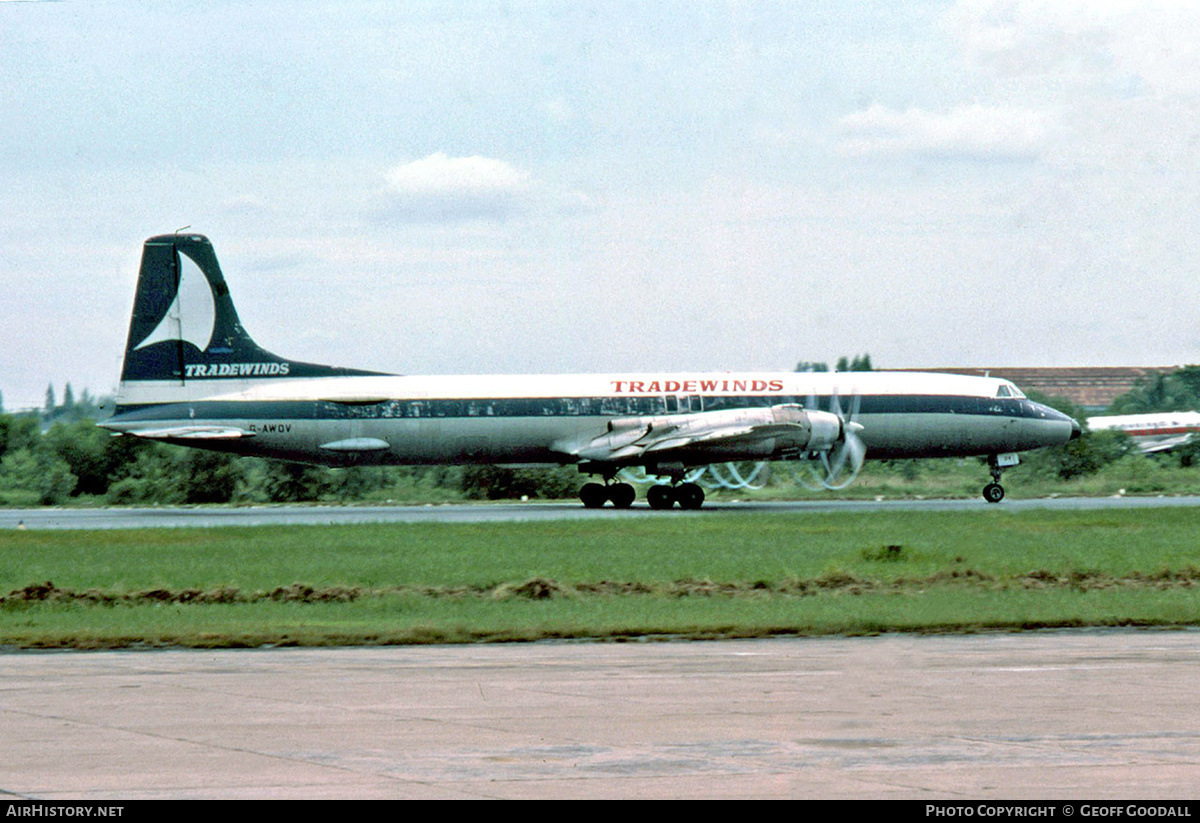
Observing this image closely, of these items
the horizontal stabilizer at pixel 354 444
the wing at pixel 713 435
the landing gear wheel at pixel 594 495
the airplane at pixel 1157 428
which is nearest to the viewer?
the wing at pixel 713 435

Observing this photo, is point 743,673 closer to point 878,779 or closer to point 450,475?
point 878,779

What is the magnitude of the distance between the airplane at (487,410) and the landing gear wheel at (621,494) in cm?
5

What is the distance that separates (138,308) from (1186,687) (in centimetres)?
3915

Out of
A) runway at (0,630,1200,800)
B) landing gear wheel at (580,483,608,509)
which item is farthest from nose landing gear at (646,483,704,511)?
runway at (0,630,1200,800)

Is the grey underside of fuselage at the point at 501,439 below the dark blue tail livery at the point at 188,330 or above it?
below

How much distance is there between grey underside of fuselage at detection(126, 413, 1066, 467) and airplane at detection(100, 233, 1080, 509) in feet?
0.15

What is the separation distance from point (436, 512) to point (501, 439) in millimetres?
3121

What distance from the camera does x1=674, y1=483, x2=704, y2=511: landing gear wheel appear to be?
46.8m

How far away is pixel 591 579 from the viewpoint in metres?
25.7

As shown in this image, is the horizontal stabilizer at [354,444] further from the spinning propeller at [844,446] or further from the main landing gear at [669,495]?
the spinning propeller at [844,446]

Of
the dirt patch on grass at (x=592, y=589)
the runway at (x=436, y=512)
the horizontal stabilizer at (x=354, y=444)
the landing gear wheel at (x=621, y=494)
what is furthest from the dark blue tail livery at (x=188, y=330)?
the dirt patch on grass at (x=592, y=589)

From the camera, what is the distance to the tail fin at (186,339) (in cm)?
4559

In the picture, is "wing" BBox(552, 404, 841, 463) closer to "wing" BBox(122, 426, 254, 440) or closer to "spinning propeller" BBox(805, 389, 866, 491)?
"spinning propeller" BBox(805, 389, 866, 491)

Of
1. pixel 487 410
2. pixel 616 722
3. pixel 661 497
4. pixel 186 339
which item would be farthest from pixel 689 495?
pixel 616 722
